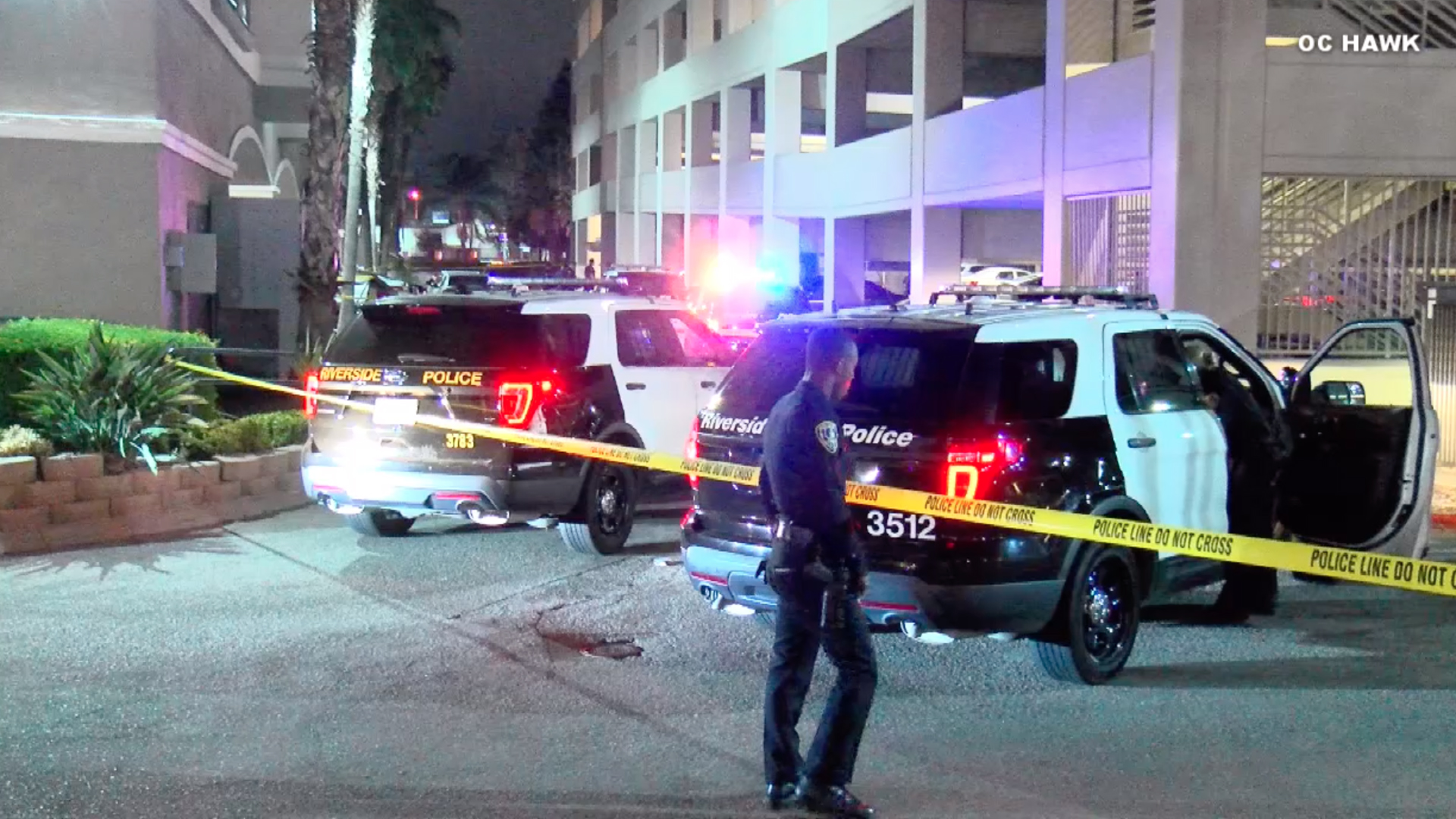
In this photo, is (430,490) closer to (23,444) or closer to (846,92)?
(23,444)

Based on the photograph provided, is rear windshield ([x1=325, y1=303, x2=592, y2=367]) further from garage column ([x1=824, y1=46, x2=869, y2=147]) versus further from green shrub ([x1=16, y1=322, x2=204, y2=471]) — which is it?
garage column ([x1=824, y1=46, x2=869, y2=147])

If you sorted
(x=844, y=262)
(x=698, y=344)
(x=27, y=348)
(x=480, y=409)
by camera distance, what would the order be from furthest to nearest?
(x=844, y=262) < (x=27, y=348) < (x=698, y=344) < (x=480, y=409)

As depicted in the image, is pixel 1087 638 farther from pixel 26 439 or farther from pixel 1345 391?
pixel 26 439

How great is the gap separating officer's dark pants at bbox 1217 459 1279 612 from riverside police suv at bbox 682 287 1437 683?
0.53 ft

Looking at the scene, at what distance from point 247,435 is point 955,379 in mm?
7757

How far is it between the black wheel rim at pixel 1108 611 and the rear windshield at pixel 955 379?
89 centimetres

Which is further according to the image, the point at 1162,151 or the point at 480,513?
the point at 1162,151

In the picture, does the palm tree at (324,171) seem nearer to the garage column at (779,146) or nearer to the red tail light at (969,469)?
the garage column at (779,146)

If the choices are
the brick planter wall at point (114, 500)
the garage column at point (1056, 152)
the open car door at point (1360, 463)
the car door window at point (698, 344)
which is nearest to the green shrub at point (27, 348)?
the brick planter wall at point (114, 500)

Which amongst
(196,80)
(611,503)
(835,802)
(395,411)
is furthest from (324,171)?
(835,802)

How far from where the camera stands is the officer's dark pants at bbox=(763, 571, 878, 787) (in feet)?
17.6

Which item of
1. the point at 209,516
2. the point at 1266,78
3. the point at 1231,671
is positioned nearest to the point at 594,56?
the point at 1266,78

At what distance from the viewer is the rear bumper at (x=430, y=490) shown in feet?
31.4

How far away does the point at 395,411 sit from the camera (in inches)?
384
